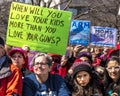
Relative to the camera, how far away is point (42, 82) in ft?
18.3

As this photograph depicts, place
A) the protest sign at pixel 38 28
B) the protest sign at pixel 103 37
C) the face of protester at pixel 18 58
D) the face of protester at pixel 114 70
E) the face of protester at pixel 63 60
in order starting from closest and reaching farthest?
the face of protester at pixel 114 70
the face of protester at pixel 18 58
the face of protester at pixel 63 60
the protest sign at pixel 38 28
the protest sign at pixel 103 37

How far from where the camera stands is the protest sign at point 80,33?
1012cm

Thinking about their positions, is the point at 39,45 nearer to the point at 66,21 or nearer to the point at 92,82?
the point at 66,21

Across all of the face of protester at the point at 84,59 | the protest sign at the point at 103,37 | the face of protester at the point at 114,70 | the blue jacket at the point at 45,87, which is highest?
the protest sign at the point at 103,37

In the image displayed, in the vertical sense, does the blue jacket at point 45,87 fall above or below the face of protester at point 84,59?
below

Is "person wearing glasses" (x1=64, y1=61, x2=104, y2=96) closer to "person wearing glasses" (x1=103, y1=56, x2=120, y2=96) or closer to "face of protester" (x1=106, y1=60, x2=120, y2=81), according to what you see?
"person wearing glasses" (x1=103, y1=56, x2=120, y2=96)

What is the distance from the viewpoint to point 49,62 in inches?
218

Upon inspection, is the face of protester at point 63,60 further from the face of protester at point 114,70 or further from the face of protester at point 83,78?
the face of protester at point 83,78

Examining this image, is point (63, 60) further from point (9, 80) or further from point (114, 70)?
point (9, 80)

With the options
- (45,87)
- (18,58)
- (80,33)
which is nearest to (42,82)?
(45,87)

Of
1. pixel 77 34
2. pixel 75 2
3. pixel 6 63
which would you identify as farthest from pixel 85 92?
pixel 75 2

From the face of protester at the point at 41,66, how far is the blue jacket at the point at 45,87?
15 cm

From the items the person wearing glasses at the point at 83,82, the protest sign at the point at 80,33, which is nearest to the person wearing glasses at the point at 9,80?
the person wearing glasses at the point at 83,82

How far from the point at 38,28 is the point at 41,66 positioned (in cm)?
283
